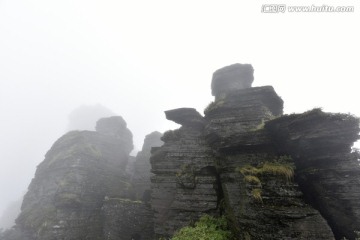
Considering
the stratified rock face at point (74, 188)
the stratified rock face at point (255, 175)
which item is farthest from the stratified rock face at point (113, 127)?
the stratified rock face at point (255, 175)

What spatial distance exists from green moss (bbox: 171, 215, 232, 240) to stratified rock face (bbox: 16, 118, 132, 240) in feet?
41.9

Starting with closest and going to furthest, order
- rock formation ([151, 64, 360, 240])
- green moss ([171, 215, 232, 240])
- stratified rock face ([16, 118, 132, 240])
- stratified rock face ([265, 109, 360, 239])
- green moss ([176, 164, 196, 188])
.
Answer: rock formation ([151, 64, 360, 240])
stratified rock face ([265, 109, 360, 239])
green moss ([171, 215, 232, 240])
green moss ([176, 164, 196, 188])
stratified rock face ([16, 118, 132, 240])

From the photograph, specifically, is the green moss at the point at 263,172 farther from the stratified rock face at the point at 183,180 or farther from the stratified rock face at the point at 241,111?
the stratified rock face at the point at 183,180

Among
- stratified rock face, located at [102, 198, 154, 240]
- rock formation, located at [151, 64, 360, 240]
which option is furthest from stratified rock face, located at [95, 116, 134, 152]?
rock formation, located at [151, 64, 360, 240]

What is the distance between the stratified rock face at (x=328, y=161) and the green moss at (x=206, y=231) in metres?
4.76

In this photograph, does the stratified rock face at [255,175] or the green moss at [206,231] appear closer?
the stratified rock face at [255,175]

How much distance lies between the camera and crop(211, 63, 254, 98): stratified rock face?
71.3 feet

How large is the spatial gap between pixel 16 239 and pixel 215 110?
22444 millimetres

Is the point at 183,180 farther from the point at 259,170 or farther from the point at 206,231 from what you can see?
the point at 259,170

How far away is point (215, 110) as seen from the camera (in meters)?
18.5

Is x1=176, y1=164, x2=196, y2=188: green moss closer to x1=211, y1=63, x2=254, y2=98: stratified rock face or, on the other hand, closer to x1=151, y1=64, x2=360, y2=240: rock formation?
x1=151, y1=64, x2=360, y2=240: rock formation

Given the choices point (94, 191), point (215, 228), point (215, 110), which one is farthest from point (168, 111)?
point (94, 191)

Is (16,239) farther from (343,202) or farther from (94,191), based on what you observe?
(343,202)

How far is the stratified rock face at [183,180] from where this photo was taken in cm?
1541
